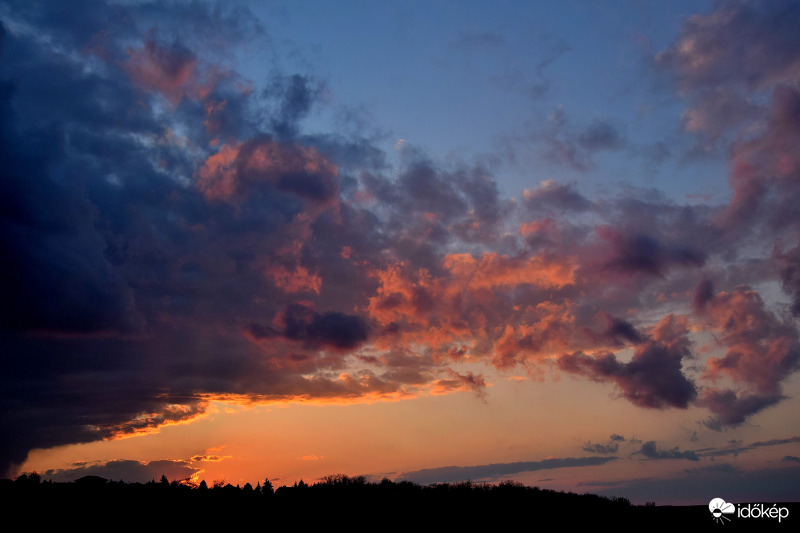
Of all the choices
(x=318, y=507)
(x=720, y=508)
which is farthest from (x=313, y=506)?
(x=720, y=508)

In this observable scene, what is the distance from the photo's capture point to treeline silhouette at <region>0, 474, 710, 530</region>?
32.8 metres

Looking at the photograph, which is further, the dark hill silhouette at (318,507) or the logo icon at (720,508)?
the logo icon at (720,508)

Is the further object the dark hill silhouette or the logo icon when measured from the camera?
the logo icon

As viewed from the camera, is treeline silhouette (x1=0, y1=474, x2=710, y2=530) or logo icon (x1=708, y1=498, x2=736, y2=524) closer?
treeline silhouette (x1=0, y1=474, x2=710, y2=530)

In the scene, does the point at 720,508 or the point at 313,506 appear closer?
the point at 313,506

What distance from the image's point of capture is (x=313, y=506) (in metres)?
37.9

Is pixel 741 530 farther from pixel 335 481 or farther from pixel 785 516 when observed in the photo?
pixel 335 481

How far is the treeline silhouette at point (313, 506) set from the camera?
32.8 m

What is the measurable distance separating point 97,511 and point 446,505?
77.5 feet

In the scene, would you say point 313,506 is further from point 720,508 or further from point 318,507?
point 720,508

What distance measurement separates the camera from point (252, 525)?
3353 cm

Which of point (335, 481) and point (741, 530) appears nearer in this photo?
point (741, 530)

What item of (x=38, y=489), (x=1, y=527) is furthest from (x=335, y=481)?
(x=1, y=527)

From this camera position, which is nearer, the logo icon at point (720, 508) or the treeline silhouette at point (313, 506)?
the treeline silhouette at point (313, 506)
